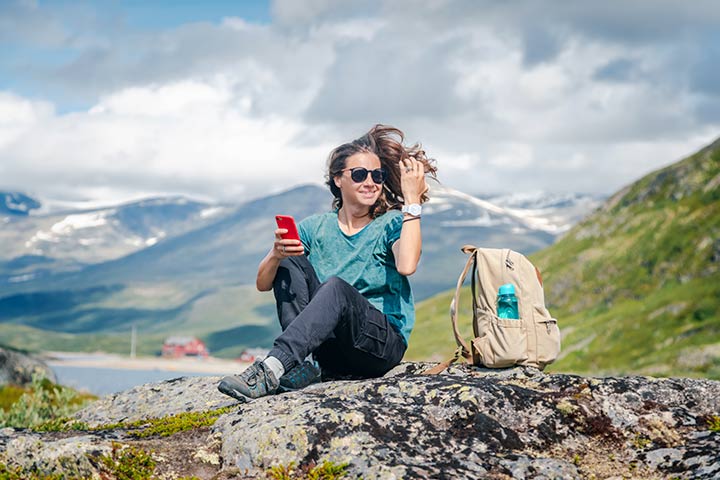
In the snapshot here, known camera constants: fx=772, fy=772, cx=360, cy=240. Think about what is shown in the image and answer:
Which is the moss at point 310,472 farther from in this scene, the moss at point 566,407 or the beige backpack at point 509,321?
the beige backpack at point 509,321

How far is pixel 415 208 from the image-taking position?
8.44m

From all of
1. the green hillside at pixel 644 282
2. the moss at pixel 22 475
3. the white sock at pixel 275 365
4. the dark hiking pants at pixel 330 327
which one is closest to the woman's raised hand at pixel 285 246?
the dark hiking pants at pixel 330 327

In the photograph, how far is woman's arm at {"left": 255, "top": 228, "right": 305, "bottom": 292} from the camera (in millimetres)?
8086

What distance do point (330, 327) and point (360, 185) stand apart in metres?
2.02

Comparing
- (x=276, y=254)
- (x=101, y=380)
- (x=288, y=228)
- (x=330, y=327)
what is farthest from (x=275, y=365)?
(x=101, y=380)

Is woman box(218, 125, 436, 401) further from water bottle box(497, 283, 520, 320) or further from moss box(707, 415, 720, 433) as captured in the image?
moss box(707, 415, 720, 433)

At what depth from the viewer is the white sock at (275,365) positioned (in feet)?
24.8

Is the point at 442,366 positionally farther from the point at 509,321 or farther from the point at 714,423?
the point at 714,423

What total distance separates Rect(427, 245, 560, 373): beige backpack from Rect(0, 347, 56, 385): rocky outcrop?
67.8 ft

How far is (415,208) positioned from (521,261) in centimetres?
131

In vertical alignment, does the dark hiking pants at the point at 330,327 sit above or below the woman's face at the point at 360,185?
below

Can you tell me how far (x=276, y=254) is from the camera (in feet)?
27.1

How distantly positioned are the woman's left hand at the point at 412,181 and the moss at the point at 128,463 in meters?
3.93

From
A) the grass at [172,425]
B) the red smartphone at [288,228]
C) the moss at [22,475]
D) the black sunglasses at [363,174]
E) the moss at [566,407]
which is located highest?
the black sunglasses at [363,174]
